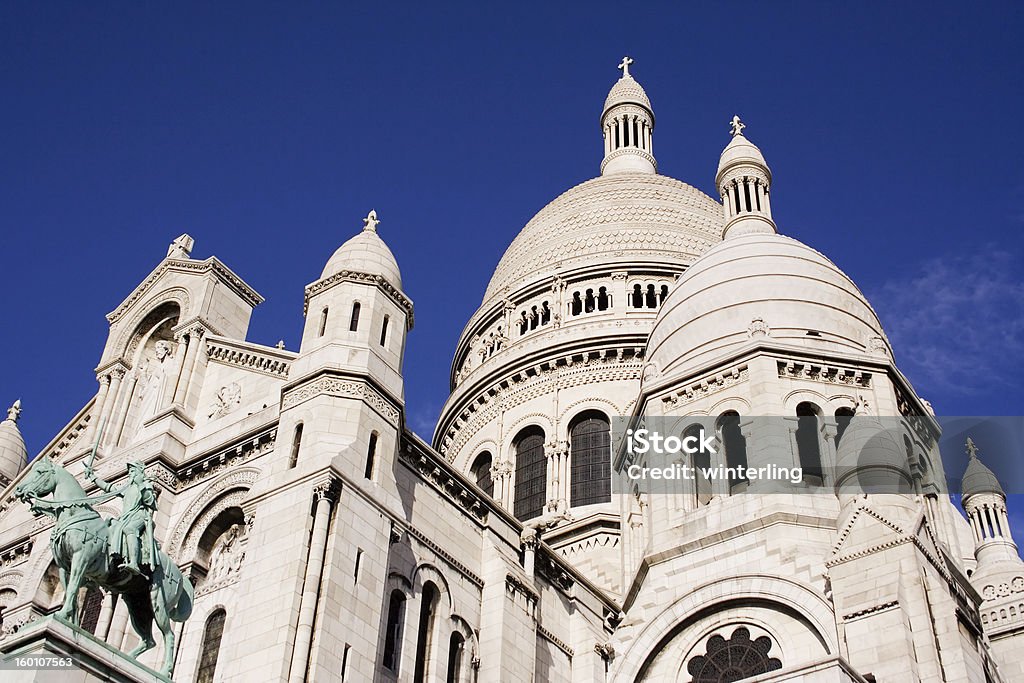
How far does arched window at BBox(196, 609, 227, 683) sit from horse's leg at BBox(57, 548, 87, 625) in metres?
5.39


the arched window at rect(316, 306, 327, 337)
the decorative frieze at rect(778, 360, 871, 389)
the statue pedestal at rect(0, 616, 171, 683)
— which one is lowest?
the statue pedestal at rect(0, 616, 171, 683)

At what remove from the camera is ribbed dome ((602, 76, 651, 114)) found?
6736cm

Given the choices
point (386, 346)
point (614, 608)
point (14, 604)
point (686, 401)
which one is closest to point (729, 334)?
point (686, 401)

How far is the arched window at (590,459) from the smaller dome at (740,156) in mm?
10254

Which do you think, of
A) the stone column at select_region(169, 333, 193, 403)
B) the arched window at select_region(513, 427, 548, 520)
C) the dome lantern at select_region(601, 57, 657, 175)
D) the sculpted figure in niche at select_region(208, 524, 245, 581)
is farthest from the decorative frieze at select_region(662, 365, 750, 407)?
the dome lantern at select_region(601, 57, 657, 175)

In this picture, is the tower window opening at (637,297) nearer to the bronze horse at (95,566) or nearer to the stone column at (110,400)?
the stone column at (110,400)

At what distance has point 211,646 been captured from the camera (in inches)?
973

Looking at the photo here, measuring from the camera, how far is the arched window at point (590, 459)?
43562mm

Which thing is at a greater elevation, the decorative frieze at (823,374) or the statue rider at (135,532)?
the decorative frieze at (823,374)

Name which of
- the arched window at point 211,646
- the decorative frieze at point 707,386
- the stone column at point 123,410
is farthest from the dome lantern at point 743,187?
the arched window at point 211,646

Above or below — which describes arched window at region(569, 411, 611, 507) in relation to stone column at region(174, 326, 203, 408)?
above

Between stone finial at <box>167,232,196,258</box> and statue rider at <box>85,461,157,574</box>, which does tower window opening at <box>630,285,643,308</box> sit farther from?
statue rider at <box>85,461,157,574</box>

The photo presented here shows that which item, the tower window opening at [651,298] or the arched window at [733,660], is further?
the tower window opening at [651,298]

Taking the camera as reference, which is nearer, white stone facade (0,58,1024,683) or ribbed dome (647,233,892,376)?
white stone facade (0,58,1024,683)
